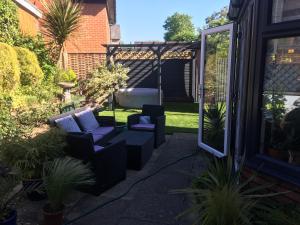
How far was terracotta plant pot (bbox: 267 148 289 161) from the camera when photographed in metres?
2.76

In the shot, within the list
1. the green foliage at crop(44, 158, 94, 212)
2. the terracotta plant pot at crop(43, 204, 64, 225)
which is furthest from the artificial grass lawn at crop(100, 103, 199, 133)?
the terracotta plant pot at crop(43, 204, 64, 225)

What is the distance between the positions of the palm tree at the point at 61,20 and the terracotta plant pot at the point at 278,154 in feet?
29.2

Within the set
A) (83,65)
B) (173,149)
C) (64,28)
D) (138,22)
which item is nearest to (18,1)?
(64,28)

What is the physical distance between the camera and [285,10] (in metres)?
2.59

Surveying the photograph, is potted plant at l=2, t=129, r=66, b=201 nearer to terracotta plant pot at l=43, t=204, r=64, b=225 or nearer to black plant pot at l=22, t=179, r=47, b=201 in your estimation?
black plant pot at l=22, t=179, r=47, b=201

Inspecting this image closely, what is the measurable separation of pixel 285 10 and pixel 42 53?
8.77m

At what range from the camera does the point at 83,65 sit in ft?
39.5

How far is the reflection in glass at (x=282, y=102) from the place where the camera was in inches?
107

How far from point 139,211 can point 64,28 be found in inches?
322

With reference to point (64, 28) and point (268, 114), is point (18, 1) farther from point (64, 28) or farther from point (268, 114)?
point (268, 114)

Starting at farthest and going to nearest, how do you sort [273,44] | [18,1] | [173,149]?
[18,1], [173,149], [273,44]

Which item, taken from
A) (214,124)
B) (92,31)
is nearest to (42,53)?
(92,31)

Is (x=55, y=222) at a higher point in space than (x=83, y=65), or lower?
lower

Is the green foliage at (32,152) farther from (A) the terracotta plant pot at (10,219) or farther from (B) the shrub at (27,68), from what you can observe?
(B) the shrub at (27,68)
